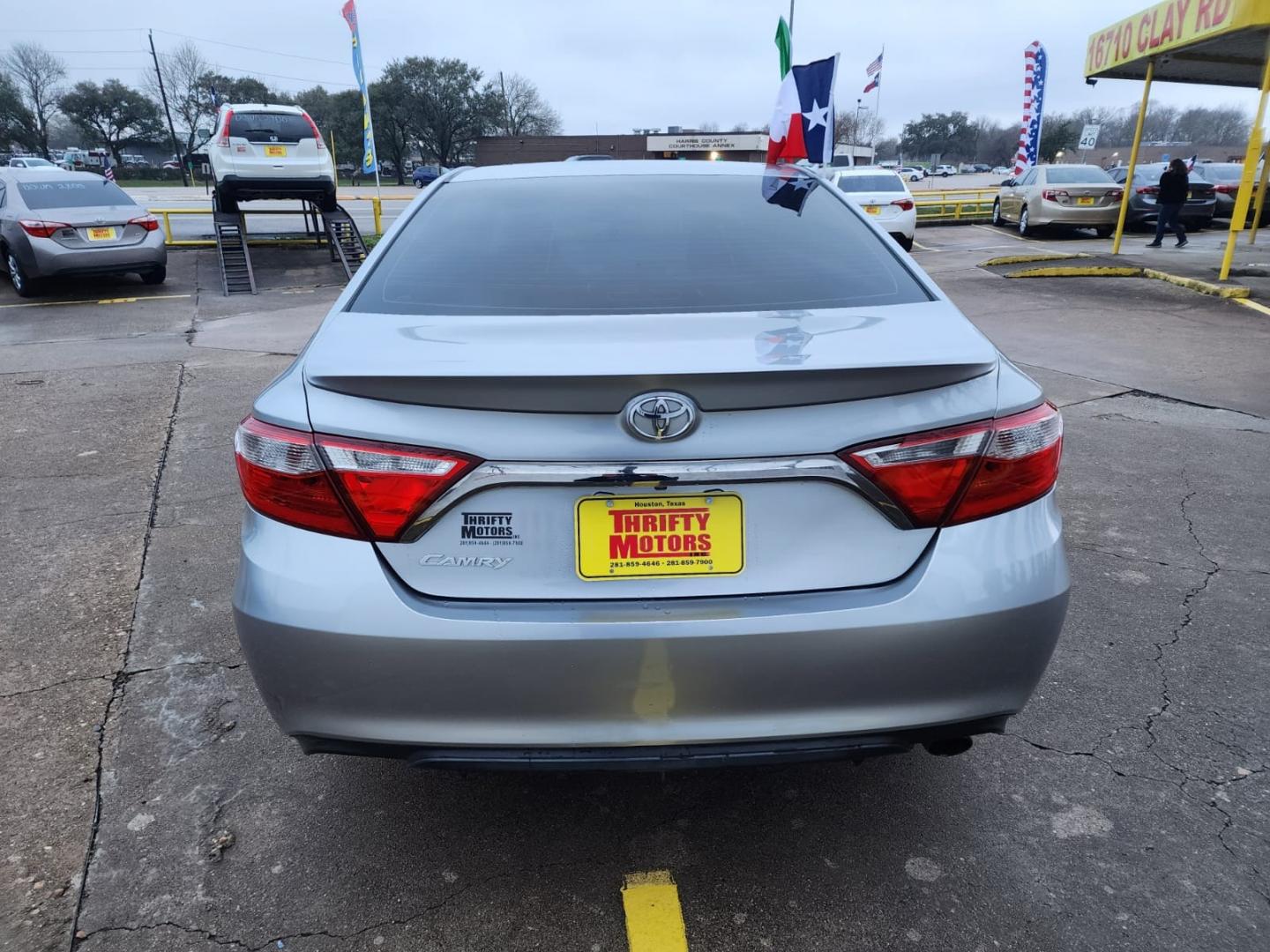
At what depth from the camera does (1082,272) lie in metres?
13.5

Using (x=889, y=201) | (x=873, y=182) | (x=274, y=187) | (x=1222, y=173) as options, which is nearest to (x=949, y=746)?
(x=274, y=187)

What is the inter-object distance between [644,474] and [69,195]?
13.5 metres

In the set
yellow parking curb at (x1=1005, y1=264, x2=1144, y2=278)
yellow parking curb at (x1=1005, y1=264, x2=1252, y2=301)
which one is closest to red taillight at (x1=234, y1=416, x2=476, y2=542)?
yellow parking curb at (x1=1005, y1=264, x2=1252, y2=301)

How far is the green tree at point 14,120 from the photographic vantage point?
66125 millimetres

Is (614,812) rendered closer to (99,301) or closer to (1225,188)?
(99,301)

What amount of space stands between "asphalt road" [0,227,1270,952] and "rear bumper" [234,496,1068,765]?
1.75 ft

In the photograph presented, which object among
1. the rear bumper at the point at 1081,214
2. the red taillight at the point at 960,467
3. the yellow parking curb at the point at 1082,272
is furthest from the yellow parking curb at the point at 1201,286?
the red taillight at the point at 960,467

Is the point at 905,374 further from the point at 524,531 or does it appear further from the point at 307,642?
the point at 307,642

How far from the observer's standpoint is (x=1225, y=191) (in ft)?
75.2

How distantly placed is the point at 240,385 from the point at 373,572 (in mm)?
6366

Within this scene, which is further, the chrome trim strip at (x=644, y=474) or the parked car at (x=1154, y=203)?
the parked car at (x=1154, y=203)

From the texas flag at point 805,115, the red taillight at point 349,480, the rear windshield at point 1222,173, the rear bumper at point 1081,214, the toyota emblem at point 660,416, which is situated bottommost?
the rear bumper at point 1081,214

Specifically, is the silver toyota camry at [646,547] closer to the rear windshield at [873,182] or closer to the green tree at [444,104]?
the rear windshield at [873,182]

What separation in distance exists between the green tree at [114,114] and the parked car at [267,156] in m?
68.1
